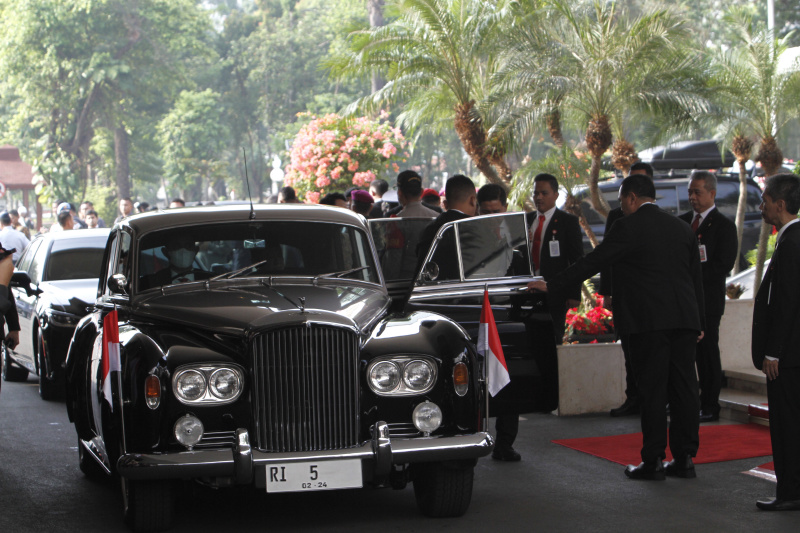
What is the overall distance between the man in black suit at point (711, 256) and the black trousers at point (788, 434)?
2281mm

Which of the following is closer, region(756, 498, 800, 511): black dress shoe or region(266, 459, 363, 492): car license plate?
region(266, 459, 363, 492): car license plate

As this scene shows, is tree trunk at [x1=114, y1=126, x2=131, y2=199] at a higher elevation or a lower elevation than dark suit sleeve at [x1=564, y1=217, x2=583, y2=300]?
higher

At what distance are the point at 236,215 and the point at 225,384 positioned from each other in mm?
1795

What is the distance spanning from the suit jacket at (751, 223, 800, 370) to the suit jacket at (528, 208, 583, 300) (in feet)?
7.93

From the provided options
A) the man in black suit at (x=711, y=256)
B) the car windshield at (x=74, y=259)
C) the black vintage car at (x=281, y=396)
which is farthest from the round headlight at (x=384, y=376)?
the car windshield at (x=74, y=259)

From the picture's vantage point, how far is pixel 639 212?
7051mm

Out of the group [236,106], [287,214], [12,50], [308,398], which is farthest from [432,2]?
[236,106]

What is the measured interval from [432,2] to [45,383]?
9.43 meters

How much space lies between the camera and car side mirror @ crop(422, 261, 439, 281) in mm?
7348

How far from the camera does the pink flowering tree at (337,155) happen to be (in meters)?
23.7

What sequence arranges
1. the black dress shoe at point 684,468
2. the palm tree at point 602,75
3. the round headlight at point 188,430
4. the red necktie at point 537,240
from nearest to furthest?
the round headlight at point 188,430
the black dress shoe at point 684,468
the red necktie at point 537,240
the palm tree at point 602,75

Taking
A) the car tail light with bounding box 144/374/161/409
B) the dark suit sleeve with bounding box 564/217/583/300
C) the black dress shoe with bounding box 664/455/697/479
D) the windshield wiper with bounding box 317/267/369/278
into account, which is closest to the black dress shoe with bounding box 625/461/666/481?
the black dress shoe with bounding box 664/455/697/479

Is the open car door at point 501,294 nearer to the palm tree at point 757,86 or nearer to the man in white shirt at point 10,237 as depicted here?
the palm tree at point 757,86

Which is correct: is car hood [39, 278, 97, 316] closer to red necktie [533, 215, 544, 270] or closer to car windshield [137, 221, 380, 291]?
car windshield [137, 221, 380, 291]
